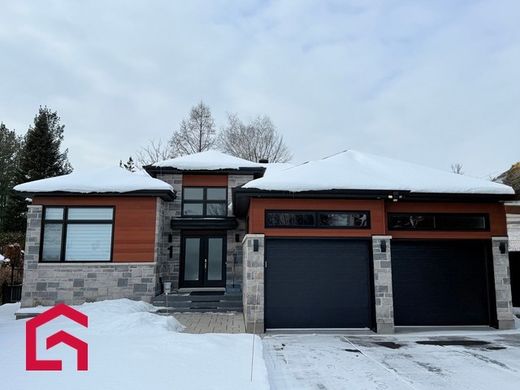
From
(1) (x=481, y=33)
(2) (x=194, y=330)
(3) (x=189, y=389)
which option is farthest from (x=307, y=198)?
(1) (x=481, y=33)

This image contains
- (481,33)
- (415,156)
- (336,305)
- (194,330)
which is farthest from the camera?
(415,156)

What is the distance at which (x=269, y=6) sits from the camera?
948cm

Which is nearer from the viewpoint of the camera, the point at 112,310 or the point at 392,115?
the point at 112,310

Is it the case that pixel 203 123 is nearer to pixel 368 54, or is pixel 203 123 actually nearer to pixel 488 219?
pixel 368 54

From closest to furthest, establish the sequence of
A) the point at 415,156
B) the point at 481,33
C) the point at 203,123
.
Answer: the point at 481,33 < the point at 203,123 < the point at 415,156

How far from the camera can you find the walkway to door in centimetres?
838

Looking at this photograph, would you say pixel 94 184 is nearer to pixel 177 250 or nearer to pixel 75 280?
pixel 75 280

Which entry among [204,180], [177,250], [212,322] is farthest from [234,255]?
[212,322]

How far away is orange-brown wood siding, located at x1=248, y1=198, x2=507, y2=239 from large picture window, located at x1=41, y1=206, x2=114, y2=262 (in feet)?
16.9

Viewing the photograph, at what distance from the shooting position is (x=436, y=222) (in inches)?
374

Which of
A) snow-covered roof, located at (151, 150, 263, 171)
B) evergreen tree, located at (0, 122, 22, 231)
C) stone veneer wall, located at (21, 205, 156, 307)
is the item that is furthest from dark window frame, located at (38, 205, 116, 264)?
evergreen tree, located at (0, 122, 22, 231)

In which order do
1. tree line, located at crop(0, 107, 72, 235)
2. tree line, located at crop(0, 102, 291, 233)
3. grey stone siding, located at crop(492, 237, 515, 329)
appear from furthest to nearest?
tree line, located at crop(0, 102, 291, 233), tree line, located at crop(0, 107, 72, 235), grey stone siding, located at crop(492, 237, 515, 329)

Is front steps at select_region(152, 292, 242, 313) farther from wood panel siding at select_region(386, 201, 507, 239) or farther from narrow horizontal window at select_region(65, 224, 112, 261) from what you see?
wood panel siding at select_region(386, 201, 507, 239)

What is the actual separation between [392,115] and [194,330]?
1530 cm
